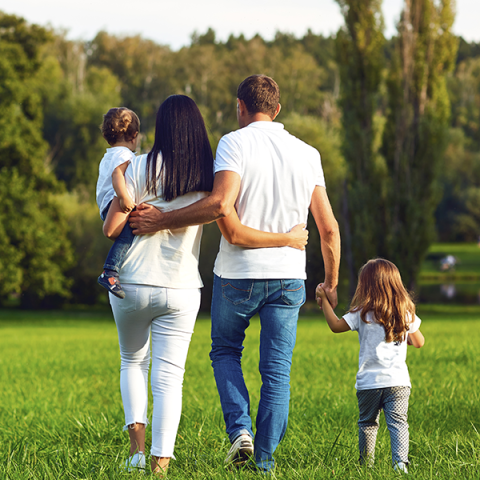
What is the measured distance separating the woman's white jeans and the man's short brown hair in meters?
1.04

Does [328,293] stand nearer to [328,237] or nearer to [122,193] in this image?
[328,237]

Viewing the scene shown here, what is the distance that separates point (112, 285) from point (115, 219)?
35cm

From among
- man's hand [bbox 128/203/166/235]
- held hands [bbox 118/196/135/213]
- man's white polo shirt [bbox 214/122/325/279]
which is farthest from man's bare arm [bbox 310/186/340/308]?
held hands [bbox 118/196/135/213]

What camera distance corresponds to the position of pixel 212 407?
5219 mm

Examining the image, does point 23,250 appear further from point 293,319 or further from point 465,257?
point 465,257

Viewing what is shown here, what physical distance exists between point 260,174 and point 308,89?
2112 inches

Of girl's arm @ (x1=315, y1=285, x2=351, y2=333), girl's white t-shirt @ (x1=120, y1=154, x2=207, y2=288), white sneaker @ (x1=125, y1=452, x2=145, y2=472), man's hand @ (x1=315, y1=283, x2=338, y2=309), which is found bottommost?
white sneaker @ (x1=125, y1=452, x2=145, y2=472)

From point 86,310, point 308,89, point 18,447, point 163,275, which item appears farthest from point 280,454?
point 308,89

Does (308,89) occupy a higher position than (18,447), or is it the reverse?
(308,89)

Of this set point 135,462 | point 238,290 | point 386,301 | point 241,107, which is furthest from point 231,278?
point 135,462

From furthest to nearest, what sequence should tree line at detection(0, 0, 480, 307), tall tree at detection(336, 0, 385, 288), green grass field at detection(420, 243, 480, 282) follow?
green grass field at detection(420, 243, 480, 282) < tall tree at detection(336, 0, 385, 288) < tree line at detection(0, 0, 480, 307)

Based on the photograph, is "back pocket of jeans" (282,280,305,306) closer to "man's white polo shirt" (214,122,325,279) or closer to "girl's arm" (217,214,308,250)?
"man's white polo shirt" (214,122,325,279)

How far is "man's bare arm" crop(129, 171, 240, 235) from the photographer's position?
10.2 ft

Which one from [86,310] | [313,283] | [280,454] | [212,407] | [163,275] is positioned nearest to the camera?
[163,275]
